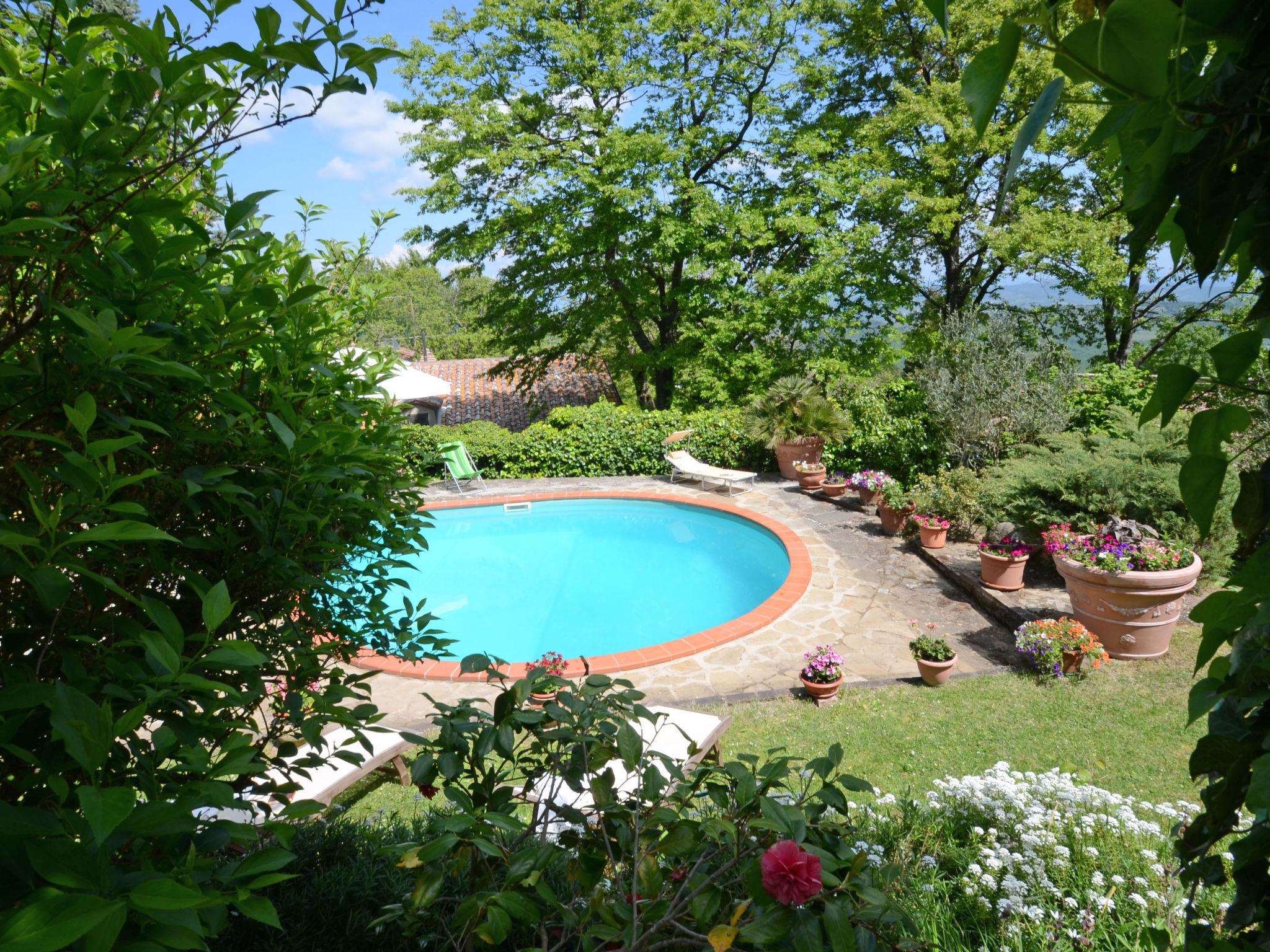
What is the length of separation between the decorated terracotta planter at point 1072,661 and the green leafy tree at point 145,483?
18.6 ft

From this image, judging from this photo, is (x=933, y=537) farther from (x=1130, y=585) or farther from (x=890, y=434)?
(x=890, y=434)

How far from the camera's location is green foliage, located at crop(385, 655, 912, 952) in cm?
122

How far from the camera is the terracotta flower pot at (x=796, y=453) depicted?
11.9 metres

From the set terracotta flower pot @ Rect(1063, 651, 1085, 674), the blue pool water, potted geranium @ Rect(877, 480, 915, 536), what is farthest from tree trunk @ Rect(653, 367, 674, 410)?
terracotta flower pot @ Rect(1063, 651, 1085, 674)

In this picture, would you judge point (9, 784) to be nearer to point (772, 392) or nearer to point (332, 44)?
point (332, 44)

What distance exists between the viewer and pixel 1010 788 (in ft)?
10.9

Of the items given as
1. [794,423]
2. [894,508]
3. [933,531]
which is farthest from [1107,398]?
[794,423]

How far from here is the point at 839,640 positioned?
6527 millimetres

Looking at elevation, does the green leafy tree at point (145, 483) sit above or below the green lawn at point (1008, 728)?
above

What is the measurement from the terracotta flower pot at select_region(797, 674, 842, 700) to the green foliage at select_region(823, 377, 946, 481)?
6.03 metres

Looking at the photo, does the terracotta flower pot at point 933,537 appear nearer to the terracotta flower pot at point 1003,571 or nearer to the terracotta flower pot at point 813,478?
the terracotta flower pot at point 1003,571

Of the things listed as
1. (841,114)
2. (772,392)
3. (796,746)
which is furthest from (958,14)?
(796,746)

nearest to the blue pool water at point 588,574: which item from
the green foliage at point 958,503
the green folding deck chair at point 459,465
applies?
the green folding deck chair at point 459,465

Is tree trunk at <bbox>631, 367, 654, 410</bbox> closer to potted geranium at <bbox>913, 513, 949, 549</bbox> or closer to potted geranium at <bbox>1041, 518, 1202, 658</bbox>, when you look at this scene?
potted geranium at <bbox>913, 513, 949, 549</bbox>
